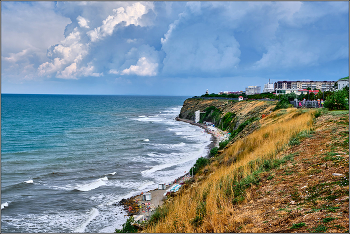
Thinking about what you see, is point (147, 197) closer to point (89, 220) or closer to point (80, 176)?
point (89, 220)

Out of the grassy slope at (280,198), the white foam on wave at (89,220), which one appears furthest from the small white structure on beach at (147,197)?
the grassy slope at (280,198)

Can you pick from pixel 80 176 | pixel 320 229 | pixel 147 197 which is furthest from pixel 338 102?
pixel 80 176

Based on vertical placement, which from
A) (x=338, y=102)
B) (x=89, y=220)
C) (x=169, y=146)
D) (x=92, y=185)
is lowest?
(x=89, y=220)

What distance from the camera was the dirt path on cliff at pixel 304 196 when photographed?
5.60 metres

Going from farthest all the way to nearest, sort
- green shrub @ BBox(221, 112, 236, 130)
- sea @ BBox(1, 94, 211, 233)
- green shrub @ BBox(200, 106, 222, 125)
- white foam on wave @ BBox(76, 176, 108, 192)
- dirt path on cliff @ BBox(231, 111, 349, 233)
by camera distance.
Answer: green shrub @ BBox(200, 106, 222, 125) → green shrub @ BBox(221, 112, 236, 130) → white foam on wave @ BBox(76, 176, 108, 192) → sea @ BBox(1, 94, 211, 233) → dirt path on cliff @ BBox(231, 111, 349, 233)

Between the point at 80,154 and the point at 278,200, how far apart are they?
114 ft

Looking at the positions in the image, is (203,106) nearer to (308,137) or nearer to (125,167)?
(125,167)

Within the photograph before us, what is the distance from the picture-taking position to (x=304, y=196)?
6.88 meters

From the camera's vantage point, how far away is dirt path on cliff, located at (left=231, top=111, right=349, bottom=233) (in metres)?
5.60

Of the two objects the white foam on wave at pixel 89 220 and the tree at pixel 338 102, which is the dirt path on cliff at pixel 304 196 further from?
the white foam on wave at pixel 89 220

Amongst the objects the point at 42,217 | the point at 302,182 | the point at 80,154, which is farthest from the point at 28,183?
the point at 302,182

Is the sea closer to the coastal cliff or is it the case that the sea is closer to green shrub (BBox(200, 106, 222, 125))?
the coastal cliff

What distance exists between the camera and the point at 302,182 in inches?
306

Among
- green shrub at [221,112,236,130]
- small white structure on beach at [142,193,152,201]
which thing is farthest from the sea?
green shrub at [221,112,236,130]
